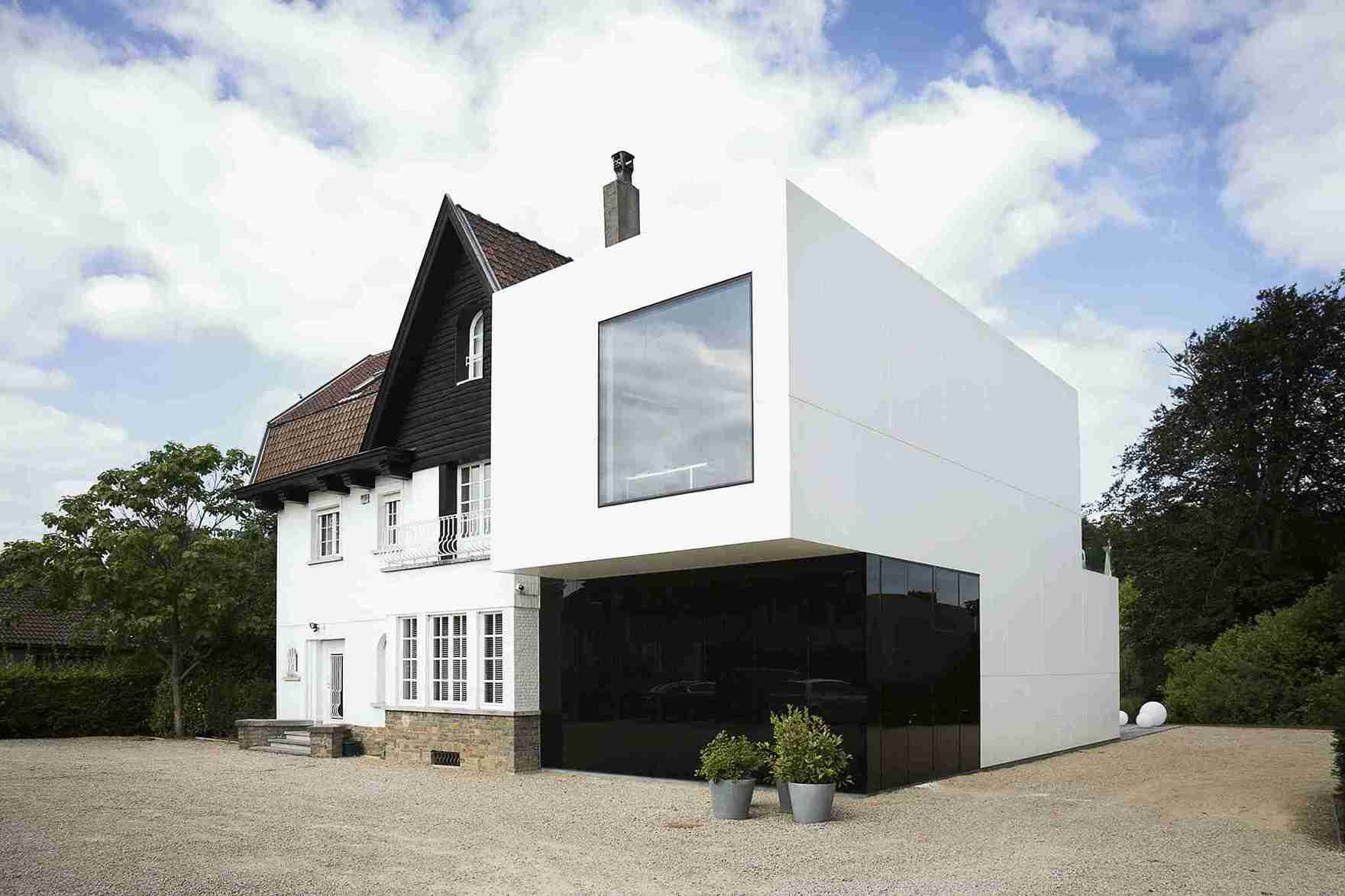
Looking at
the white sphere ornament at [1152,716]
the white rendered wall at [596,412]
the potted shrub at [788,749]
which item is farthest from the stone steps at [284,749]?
the white sphere ornament at [1152,716]

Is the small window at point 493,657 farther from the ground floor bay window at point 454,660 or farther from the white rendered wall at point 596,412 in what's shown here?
the white rendered wall at point 596,412

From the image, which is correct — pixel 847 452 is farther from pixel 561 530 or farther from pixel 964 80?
pixel 964 80

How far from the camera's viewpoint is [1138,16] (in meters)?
15.2

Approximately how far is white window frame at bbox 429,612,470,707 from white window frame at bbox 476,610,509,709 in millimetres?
310

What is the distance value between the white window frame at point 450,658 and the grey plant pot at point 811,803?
295 inches

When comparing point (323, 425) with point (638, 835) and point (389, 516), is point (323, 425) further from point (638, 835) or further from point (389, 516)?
point (638, 835)

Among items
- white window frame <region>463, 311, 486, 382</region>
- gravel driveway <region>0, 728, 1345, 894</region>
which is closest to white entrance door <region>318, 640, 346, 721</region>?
gravel driveway <region>0, 728, 1345, 894</region>

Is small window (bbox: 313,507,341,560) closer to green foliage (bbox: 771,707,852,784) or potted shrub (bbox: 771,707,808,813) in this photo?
potted shrub (bbox: 771,707,808,813)

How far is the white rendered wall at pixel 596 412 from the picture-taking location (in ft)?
42.4

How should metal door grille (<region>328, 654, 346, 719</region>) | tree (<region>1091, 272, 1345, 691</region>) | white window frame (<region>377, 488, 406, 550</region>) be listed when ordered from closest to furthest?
white window frame (<region>377, 488, 406, 550</region>), metal door grille (<region>328, 654, 346, 719</region>), tree (<region>1091, 272, 1345, 691</region>)

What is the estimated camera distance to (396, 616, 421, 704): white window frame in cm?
1925

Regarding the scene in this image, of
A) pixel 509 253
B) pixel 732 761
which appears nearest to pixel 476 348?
pixel 509 253

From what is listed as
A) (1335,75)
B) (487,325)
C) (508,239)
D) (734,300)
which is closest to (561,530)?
(734,300)

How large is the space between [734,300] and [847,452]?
2292 mm
